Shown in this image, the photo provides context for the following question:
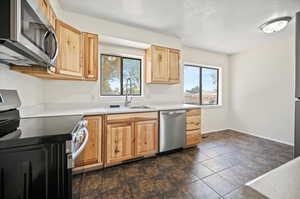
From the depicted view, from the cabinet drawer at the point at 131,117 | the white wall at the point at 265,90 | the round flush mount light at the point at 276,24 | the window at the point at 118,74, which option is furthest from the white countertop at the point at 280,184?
the white wall at the point at 265,90

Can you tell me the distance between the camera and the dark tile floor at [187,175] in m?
1.56

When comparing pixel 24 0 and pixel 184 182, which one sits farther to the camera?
pixel 184 182

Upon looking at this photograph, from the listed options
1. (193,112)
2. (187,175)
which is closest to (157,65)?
(193,112)

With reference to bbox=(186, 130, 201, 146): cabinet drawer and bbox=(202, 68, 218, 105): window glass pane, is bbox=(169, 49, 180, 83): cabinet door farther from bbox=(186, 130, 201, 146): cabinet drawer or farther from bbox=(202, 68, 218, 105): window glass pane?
bbox=(202, 68, 218, 105): window glass pane

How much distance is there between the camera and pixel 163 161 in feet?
7.59

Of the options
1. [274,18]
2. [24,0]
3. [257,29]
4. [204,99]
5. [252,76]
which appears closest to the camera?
[24,0]

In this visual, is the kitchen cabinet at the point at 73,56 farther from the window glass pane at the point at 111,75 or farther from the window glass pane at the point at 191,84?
the window glass pane at the point at 191,84

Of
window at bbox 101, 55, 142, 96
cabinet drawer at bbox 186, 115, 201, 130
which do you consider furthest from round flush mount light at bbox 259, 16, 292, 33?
window at bbox 101, 55, 142, 96

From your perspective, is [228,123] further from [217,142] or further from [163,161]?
[163,161]

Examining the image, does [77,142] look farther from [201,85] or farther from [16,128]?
[201,85]

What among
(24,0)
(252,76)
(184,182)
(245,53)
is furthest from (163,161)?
(245,53)

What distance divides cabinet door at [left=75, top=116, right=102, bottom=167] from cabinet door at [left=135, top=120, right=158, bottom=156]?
610 mm

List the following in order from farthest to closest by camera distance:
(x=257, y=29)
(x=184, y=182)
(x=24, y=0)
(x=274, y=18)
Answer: (x=257, y=29)
(x=274, y=18)
(x=184, y=182)
(x=24, y=0)

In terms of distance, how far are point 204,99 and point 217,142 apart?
4.86ft
